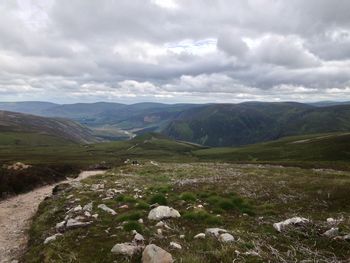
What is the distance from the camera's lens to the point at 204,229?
15375mm

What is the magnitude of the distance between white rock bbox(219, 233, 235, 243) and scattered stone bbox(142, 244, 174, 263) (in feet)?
9.67

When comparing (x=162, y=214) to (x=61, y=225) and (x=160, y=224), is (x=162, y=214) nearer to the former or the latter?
(x=160, y=224)

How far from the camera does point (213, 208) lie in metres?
19.9

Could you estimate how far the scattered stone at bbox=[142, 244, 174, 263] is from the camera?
10692 millimetres

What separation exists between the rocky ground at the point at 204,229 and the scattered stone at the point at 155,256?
3cm

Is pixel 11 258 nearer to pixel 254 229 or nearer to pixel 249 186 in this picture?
pixel 254 229

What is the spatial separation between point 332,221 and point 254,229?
11.8 ft

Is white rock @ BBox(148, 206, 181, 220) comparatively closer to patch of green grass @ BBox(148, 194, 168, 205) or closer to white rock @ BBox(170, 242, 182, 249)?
patch of green grass @ BBox(148, 194, 168, 205)

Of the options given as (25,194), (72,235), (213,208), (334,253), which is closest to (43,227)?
(72,235)

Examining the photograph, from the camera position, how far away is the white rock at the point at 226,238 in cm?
1299

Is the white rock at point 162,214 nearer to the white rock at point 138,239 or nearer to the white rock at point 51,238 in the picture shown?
the white rock at point 138,239

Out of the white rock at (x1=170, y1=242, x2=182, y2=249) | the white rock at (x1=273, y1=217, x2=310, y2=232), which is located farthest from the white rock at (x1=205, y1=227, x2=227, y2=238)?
the white rock at (x1=273, y1=217, x2=310, y2=232)

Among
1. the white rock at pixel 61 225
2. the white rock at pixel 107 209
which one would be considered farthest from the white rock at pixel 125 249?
the white rock at pixel 107 209

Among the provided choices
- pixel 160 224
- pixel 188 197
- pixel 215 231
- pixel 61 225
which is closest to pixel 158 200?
pixel 188 197
